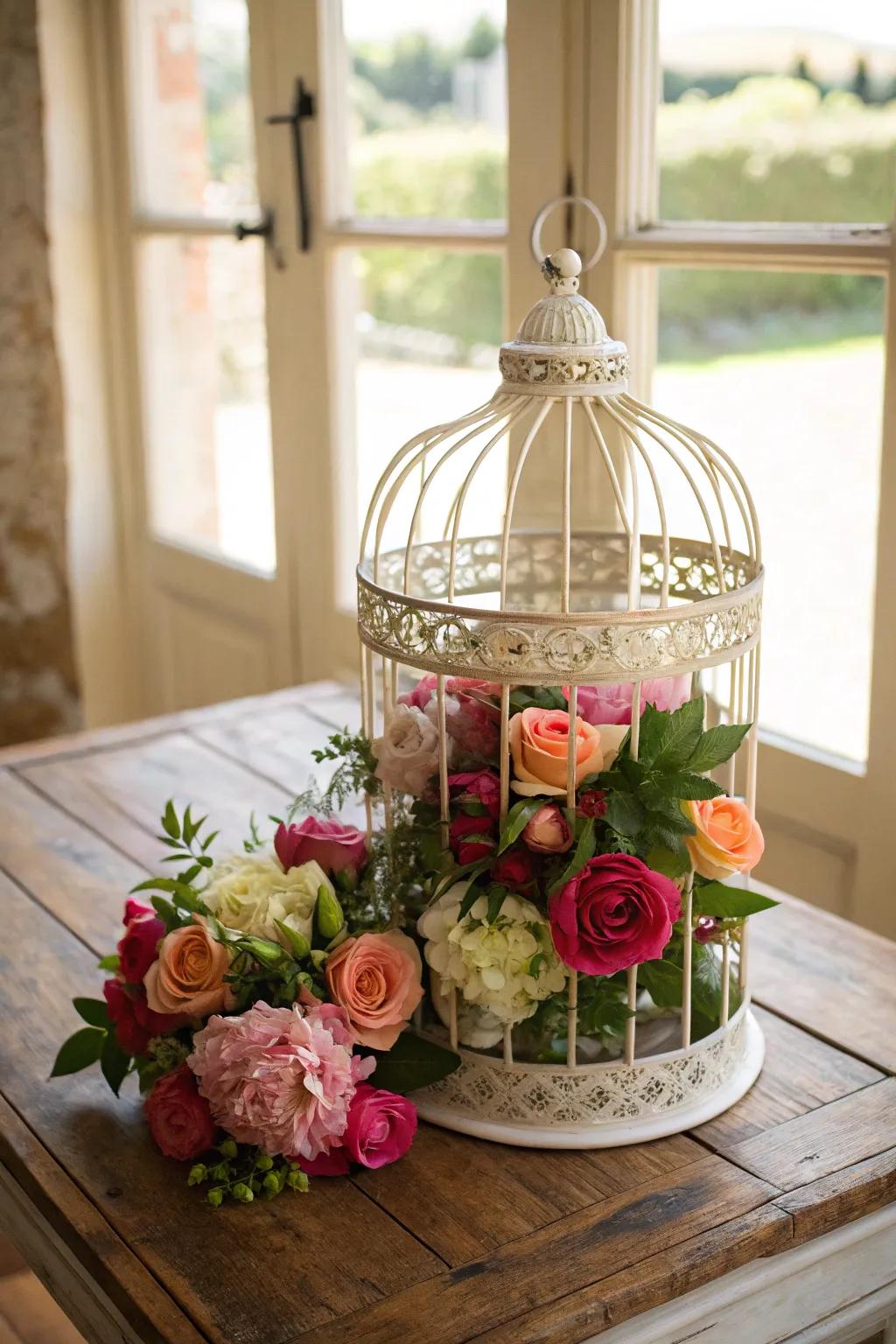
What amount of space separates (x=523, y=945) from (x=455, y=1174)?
18 centimetres

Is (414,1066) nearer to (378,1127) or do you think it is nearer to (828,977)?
(378,1127)

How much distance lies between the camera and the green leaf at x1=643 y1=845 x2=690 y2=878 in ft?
3.36

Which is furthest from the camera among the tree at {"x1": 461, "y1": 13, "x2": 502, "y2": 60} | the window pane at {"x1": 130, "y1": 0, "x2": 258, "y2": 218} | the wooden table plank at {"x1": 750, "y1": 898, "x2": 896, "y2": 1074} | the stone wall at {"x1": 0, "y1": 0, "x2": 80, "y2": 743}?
the stone wall at {"x1": 0, "y1": 0, "x2": 80, "y2": 743}

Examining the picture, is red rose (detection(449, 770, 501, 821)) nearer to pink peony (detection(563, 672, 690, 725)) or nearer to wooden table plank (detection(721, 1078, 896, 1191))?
pink peony (detection(563, 672, 690, 725))

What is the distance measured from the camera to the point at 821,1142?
1.07 meters

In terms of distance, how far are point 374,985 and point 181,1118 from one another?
0.17 m

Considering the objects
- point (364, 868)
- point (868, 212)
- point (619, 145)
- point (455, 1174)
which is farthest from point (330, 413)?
point (455, 1174)

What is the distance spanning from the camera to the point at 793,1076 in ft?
3.84

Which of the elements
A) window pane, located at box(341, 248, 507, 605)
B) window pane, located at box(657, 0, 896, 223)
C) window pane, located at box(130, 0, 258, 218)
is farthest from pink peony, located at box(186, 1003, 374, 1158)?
window pane, located at box(130, 0, 258, 218)

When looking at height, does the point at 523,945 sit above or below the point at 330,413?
below

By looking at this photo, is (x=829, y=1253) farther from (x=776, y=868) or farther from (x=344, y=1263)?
(x=776, y=868)

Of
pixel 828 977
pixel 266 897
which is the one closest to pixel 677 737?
pixel 266 897

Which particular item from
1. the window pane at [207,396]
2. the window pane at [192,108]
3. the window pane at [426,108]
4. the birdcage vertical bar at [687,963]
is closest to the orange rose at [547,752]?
the birdcage vertical bar at [687,963]

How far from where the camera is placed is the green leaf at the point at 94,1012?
1.15 m
